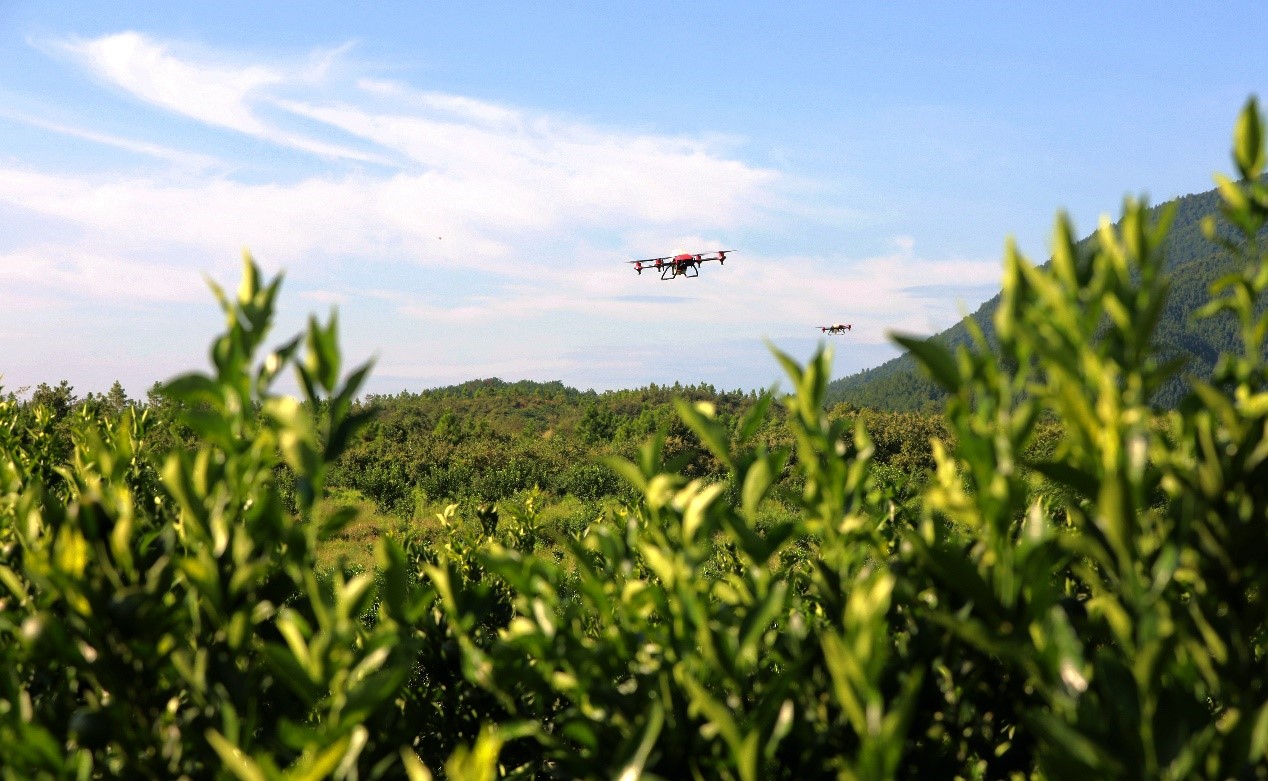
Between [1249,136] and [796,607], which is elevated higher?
[1249,136]

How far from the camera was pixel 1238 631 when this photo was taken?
1878 millimetres

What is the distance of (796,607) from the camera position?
2.55 meters

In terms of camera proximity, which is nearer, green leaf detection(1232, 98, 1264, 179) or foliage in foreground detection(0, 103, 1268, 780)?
foliage in foreground detection(0, 103, 1268, 780)

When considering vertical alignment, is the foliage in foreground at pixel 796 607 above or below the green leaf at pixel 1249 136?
below

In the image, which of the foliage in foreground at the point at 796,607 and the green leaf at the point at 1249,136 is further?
the green leaf at the point at 1249,136

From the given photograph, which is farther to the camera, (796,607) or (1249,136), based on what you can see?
(796,607)

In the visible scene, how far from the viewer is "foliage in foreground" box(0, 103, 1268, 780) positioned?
175 cm

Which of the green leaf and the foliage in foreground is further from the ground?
the green leaf

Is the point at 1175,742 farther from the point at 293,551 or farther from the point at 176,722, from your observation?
the point at 176,722

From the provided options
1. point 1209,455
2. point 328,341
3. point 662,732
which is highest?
point 328,341

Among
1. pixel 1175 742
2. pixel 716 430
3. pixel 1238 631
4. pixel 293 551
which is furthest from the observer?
pixel 716 430

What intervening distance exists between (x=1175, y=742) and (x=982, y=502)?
21.9 inches

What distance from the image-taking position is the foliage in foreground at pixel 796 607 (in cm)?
175

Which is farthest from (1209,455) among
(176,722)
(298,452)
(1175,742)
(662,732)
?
(176,722)
